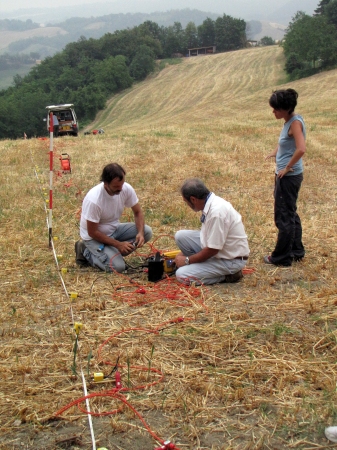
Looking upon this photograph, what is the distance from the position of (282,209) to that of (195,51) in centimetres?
8284

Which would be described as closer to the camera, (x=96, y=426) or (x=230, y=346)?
(x=96, y=426)

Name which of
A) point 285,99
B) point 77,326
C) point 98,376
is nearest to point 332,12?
point 285,99

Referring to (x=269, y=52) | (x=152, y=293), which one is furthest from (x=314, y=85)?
(x=152, y=293)

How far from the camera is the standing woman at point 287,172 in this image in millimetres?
4832

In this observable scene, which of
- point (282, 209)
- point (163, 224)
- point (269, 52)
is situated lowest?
point (163, 224)

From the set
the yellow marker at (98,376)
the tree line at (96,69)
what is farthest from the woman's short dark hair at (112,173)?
the tree line at (96,69)

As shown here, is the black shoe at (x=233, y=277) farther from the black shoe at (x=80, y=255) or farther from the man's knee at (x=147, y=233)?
the black shoe at (x=80, y=255)

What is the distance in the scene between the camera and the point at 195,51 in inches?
3265

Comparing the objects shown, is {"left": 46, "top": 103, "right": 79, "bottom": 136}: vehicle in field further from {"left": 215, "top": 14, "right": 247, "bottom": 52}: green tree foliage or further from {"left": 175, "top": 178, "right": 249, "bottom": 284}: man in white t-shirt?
{"left": 215, "top": 14, "right": 247, "bottom": 52}: green tree foliage

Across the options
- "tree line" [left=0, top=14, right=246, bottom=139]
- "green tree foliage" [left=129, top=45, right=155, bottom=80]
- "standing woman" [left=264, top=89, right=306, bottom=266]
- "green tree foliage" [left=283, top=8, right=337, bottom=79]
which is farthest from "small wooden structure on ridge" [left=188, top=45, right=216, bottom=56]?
"standing woman" [left=264, top=89, right=306, bottom=266]

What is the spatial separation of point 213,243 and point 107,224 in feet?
4.50

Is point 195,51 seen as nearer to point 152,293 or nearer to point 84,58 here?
point 84,58

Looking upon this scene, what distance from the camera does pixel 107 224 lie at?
216 inches

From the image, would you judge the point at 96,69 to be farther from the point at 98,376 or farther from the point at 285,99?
the point at 98,376
